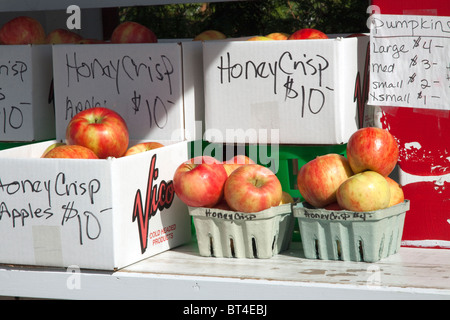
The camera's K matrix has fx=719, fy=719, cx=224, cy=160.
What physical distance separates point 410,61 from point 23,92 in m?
1.30

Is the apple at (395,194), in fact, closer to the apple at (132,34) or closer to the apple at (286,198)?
the apple at (286,198)

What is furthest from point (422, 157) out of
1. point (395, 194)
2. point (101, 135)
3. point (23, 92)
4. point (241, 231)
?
point (23, 92)

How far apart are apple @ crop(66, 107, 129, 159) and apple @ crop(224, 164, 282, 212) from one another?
0.41 m

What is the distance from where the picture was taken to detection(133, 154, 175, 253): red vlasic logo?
6.67 feet

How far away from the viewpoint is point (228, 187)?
6.57 feet

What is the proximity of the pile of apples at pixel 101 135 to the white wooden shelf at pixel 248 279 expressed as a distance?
1.20 feet

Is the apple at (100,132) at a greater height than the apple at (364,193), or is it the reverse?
the apple at (100,132)

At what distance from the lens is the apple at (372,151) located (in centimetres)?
197

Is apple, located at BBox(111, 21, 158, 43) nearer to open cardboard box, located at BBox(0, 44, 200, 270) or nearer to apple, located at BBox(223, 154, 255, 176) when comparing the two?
open cardboard box, located at BBox(0, 44, 200, 270)

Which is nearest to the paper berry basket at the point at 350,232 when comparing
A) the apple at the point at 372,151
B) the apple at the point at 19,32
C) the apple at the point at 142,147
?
the apple at the point at 372,151

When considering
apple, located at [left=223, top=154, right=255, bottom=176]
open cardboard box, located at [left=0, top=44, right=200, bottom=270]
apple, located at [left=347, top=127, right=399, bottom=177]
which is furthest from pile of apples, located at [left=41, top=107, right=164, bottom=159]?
apple, located at [left=347, top=127, right=399, bottom=177]

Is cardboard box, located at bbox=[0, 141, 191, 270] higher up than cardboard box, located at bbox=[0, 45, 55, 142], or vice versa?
cardboard box, located at bbox=[0, 45, 55, 142]

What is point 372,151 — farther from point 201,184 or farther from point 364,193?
point 201,184
